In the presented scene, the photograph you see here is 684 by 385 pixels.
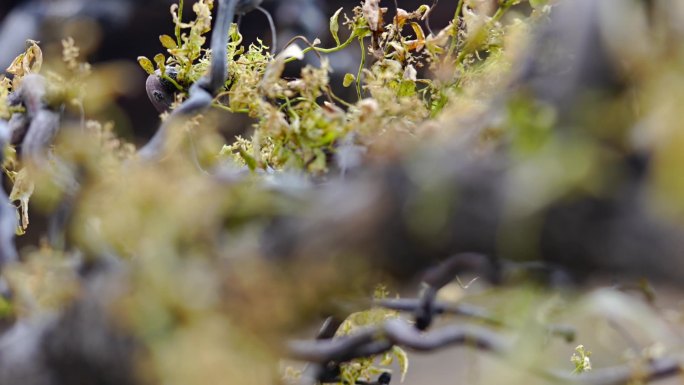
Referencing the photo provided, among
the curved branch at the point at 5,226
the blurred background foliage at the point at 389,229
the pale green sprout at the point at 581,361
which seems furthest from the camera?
the pale green sprout at the point at 581,361

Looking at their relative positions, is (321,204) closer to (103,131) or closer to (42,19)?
(103,131)

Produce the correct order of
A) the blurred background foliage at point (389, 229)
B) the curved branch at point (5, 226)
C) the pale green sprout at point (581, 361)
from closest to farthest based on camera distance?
the blurred background foliage at point (389, 229)
the curved branch at point (5, 226)
the pale green sprout at point (581, 361)

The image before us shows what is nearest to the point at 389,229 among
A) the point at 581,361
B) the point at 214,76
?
the point at 214,76

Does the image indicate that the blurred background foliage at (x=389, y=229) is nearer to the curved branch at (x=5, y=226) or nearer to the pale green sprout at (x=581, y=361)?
the curved branch at (x=5, y=226)

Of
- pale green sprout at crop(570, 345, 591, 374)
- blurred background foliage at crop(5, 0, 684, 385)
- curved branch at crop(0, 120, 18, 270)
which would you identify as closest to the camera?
blurred background foliage at crop(5, 0, 684, 385)

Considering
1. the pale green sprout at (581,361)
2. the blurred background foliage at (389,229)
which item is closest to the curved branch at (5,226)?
the blurred background foliage at (389,229)

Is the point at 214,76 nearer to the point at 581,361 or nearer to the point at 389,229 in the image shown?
the point at 389,229

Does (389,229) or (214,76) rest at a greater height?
A: (214,76)

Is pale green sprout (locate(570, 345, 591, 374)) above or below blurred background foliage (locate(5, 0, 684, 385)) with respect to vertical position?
above

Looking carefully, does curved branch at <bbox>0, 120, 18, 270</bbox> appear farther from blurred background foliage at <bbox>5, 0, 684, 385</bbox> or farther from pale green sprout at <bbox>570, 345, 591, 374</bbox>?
pale green sprout at <bbox>570, 345, 591, 374</bbox>

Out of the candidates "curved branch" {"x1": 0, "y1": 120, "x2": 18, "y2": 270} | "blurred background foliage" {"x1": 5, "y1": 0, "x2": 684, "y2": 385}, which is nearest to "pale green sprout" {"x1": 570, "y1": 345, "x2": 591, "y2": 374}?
"blurred background foliage" {"x1": 5, "y1": 0, "x2": 684, "y2": 385}

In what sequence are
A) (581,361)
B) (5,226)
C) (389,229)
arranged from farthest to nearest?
(581,361) → (5,226) → (389,229)
